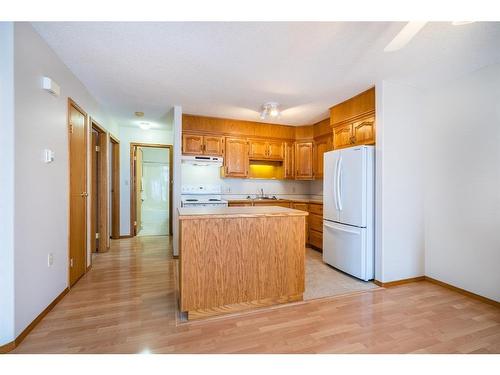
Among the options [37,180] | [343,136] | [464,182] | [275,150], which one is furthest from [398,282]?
[37,180]

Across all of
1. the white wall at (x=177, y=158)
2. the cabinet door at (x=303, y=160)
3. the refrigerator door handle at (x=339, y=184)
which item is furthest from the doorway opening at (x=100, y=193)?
the refrigerator door handle at (x=339, y=184)

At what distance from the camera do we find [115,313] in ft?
7.22

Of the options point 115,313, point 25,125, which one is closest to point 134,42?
point 25,125

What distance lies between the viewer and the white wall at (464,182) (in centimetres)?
244

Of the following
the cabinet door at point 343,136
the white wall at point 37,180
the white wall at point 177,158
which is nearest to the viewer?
the white wall at point 37,180

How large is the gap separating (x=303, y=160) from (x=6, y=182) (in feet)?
14.3

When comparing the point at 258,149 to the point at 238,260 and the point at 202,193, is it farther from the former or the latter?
the point at 238,260

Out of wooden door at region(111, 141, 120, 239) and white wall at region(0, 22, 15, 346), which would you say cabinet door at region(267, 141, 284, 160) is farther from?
white wall at region(0, 22, 15, 346)

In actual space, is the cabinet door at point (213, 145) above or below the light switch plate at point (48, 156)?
above

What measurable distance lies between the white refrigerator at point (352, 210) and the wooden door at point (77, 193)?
3285mm

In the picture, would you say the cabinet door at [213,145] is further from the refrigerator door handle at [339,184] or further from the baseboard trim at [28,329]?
the baseboard trim at [28,329]

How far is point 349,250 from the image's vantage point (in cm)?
315
